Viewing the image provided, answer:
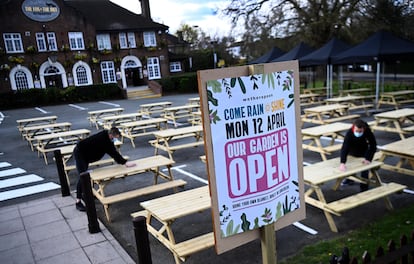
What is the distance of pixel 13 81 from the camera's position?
31625mm

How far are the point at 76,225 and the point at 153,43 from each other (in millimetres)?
35387

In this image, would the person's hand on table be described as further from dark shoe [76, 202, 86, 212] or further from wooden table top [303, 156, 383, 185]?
wooden table top [303, 156, 383, 185]

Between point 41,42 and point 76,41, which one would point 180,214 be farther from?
point 76,41

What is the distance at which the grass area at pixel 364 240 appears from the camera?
4.17 meters

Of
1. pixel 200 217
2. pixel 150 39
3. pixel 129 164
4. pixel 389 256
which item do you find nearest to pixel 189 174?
pixel 129 164

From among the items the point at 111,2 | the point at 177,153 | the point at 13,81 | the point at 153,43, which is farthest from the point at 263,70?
the point at 111,2

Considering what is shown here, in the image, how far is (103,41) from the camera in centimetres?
3619

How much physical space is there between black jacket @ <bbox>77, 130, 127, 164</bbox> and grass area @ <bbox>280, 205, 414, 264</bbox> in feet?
11.6

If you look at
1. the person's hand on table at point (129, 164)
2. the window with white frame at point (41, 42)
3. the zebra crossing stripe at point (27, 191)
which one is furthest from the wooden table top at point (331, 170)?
the window with white frame at point (41, 42)

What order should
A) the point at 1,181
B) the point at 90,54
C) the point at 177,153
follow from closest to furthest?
1. the point at 1,181
2. the point at 177,153
3. the point at 90,54

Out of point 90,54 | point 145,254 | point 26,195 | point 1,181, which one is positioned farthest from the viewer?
point 90,54

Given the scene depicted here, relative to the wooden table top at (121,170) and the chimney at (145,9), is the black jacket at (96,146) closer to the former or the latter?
the wooden table top at (121,170)

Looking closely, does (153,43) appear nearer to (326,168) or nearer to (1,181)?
(1,181)

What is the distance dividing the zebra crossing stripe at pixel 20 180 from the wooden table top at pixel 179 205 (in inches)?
202
